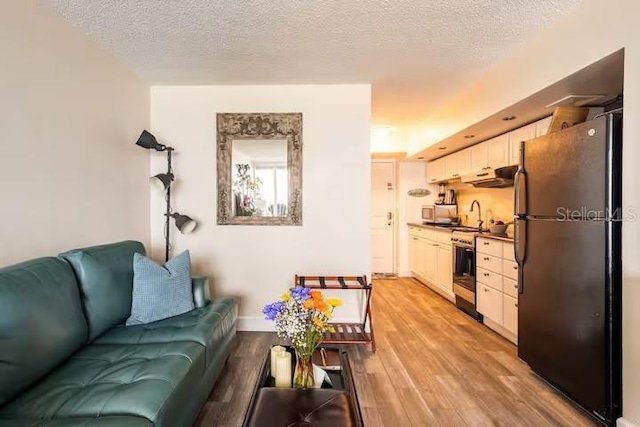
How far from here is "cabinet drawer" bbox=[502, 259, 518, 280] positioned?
9.08 feet

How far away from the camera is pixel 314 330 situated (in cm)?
140

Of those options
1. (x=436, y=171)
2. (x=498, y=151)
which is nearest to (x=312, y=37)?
(x=498, y=151)

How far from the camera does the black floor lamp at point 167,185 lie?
2846mm

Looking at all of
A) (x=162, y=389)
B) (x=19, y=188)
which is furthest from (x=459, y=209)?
(x=19, y=188)

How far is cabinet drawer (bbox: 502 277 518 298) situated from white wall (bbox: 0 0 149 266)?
3551 mm

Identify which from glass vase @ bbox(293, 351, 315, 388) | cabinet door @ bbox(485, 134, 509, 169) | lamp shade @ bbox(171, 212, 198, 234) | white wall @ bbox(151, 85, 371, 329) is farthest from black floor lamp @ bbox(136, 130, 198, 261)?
cabinet door @ bbox(485, 134, 509, 169)

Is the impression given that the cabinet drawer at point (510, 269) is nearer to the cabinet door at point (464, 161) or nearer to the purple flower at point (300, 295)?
the cabinet door at point (464, 161)

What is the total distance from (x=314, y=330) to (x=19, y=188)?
1.90 metres

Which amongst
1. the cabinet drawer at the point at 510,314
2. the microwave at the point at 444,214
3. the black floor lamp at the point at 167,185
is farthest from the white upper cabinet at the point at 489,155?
the black floor lamp at the point at 167,185

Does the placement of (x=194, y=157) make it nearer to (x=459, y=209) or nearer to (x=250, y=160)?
(x=250, y=160)

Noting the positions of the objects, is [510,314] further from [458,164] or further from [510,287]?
[458,164]

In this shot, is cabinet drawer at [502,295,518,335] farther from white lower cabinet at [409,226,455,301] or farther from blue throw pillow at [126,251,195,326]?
blue throw pillow at [126,251,195,326]

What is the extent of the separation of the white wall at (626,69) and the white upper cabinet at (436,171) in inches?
95.1

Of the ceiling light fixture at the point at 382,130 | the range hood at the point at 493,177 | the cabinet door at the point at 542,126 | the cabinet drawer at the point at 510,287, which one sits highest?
the ceiling light fixture at the point at 382,130
